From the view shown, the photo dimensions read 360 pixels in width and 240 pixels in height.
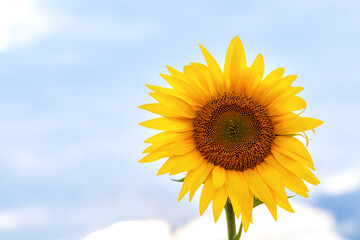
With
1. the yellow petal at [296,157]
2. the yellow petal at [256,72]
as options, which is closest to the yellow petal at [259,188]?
the yellow petal at [296,157]

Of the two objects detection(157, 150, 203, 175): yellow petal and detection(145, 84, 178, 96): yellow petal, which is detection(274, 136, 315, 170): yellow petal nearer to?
detection(157, 150, 203, 175): yellow petal

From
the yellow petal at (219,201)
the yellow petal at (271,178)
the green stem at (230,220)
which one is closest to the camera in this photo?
the yellow petal at (219,201)

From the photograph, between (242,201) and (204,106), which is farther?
(204,106)

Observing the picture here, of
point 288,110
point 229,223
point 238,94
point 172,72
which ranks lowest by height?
point 229,223

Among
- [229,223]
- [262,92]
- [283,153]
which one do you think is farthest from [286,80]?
[229,223]

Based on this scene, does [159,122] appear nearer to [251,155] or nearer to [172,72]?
[172,72]

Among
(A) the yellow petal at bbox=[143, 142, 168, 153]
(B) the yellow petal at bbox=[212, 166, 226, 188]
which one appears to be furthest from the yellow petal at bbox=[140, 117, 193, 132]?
(B) the yellow petal at bbox=[212, 166, 226, 188]

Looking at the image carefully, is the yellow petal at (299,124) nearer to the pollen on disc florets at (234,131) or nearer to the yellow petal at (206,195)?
the pollen on disc florets at (234,131)

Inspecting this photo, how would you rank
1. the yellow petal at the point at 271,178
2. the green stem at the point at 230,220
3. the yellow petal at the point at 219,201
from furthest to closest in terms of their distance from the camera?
the green stem at the point at 230,220 < the yellow petal at the point at 271,178 < the yellow petal at the point at 219,201
